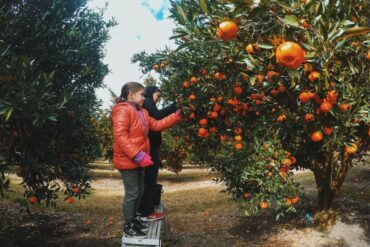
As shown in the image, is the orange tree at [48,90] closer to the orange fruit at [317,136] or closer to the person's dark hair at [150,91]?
the person's dark hair at [150,91]

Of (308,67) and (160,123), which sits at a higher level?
(308,67)

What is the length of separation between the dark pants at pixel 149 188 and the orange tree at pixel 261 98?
0.97 m

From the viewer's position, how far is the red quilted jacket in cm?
450

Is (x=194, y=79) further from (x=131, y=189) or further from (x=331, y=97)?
(x=331, y=97)

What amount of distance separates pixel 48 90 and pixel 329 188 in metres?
6.29

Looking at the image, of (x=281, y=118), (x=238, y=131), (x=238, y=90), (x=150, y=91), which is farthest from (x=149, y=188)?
(x=281, y=118)

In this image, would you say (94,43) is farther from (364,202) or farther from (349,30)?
(364,202)

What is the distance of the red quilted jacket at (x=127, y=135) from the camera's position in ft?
14.8

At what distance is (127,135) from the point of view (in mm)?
4594

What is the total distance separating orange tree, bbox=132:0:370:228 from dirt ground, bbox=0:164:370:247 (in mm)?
655

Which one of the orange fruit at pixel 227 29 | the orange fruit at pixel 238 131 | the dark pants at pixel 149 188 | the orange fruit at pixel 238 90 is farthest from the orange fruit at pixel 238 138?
the orange fruit at pixel 227 29

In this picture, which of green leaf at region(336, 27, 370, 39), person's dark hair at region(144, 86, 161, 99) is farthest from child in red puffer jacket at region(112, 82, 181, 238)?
green leaf at region(336, 27, 370, 39)

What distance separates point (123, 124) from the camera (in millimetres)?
4582

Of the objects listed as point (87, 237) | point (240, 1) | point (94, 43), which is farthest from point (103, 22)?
point (240, 1)
